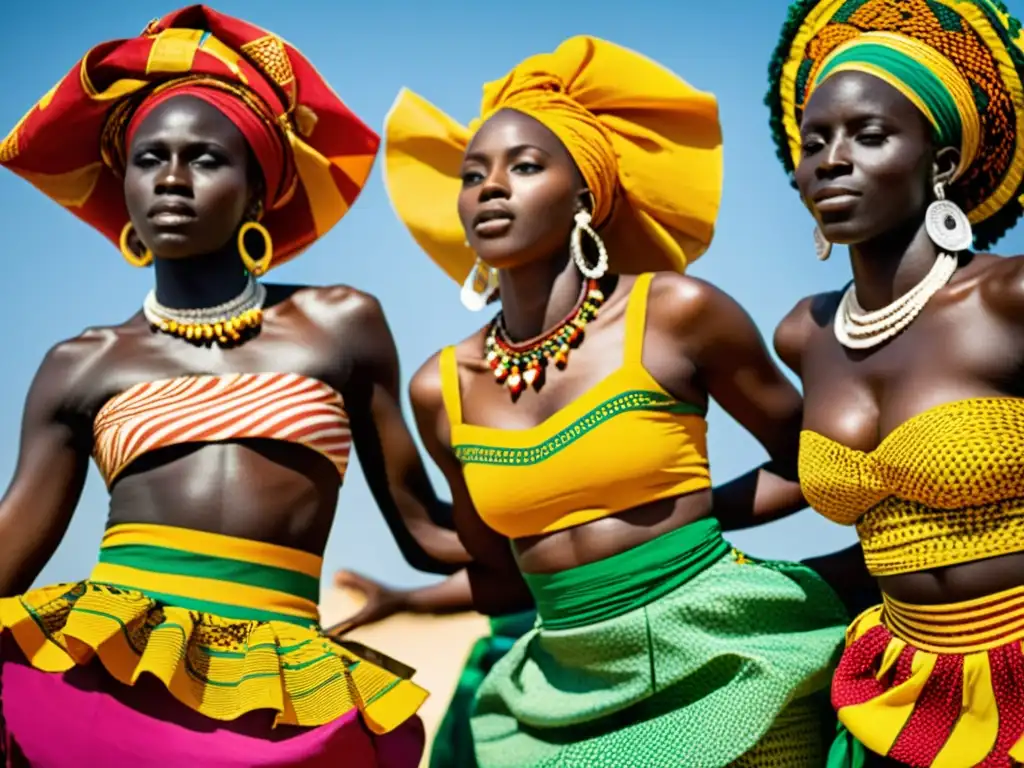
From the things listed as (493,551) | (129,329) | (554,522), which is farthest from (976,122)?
(129,329)

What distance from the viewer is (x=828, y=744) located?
388 cm

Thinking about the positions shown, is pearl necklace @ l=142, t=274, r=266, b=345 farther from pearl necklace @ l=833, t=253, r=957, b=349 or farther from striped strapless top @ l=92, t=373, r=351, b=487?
pearl necklace @ l=833, t=253, r=957, b=349

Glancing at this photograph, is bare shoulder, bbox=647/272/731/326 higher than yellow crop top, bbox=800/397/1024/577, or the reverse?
bare shoulder, bbox=647/272/731/326

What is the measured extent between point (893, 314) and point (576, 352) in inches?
34.8

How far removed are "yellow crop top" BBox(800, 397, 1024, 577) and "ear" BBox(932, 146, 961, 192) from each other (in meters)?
→ 0.58

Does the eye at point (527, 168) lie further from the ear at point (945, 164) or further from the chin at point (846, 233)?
the ear at point (945, 164)

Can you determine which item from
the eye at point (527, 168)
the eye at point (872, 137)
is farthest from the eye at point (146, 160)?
the eye at point (872, 137)

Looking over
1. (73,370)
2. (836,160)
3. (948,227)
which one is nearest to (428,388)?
(73,370)

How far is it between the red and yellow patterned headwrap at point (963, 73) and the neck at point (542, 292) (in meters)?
0.81

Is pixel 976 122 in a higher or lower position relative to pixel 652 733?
higher

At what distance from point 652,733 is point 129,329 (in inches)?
75.0

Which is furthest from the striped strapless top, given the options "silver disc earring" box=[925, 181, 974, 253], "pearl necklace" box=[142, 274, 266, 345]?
"silver disc earring" box=[925, 181, 974, 253]

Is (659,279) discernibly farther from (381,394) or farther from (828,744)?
(828,744)

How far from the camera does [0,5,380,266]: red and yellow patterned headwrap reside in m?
4.46
